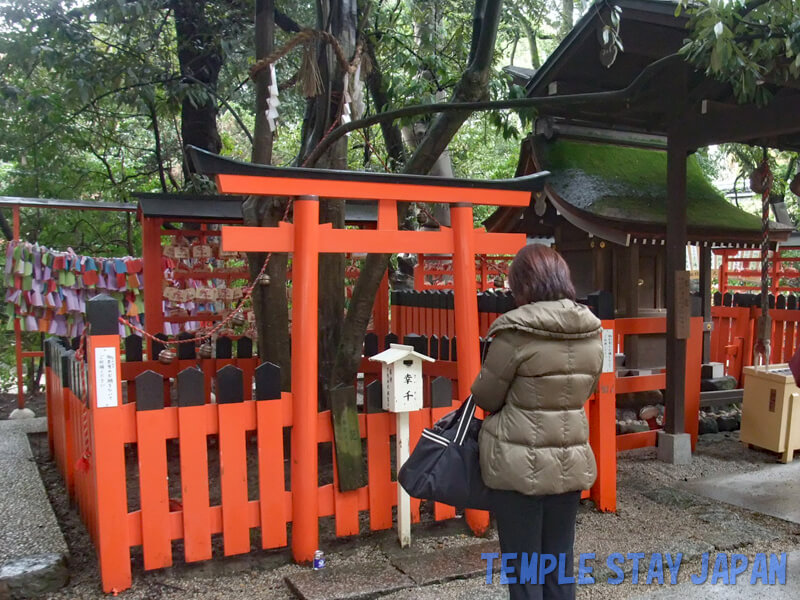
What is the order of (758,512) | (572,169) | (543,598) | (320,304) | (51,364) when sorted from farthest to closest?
(572,169) < (51,364) < (320,304) < (758,512) < (543,598)

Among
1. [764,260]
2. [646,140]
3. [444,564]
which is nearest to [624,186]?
[646,140]

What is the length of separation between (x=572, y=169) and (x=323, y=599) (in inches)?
206

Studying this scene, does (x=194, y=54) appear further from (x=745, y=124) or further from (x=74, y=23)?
(x=745, y=124)

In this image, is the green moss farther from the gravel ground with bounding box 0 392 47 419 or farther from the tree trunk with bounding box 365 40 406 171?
the gravel ground with bounding box 0 392 47 419

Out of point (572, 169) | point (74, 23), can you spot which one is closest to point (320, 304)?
point (572, 169)

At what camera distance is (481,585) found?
11.0 ft

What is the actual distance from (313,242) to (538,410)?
A: 1.70m

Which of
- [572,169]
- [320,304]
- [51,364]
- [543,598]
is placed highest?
[572,169]

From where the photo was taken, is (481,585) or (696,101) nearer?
(481,585)

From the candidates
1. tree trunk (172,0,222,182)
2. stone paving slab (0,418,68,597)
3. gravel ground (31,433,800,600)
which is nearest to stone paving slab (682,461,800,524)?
gravel ground (31,433,800,600)

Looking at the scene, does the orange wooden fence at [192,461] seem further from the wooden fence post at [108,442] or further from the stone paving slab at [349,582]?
the stone paving slab at [349,582]

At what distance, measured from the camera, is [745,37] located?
4180 millimetres

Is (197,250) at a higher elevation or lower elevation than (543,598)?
higher

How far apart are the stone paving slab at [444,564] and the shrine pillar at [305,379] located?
552mm
